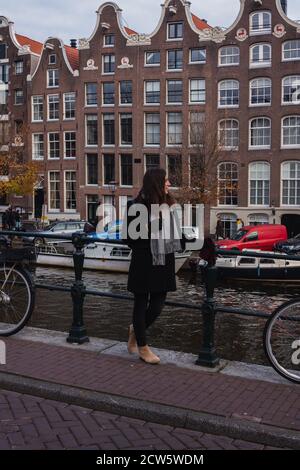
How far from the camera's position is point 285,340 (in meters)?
4.52

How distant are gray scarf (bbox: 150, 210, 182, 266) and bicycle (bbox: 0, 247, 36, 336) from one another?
1.49m

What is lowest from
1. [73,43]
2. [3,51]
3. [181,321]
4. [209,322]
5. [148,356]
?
[181,321]

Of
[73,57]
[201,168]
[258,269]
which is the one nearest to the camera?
[258,269]

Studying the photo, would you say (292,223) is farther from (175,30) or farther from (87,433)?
(87,433)

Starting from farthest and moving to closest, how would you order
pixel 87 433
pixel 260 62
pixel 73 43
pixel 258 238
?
pixel 73 43 < pixel 260 62 < pixel 258 238 < pixel 87 433

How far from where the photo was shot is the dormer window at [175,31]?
3631cm

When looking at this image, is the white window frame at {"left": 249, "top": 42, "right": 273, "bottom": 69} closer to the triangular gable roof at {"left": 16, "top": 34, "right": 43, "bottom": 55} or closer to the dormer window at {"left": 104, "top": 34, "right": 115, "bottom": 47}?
the dormer window at {"left": 104, "top": 34, "right": 115, "bottom": 47}

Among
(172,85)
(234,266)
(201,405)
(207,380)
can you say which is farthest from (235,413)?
(172,85)

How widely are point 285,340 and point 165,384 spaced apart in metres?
1.04

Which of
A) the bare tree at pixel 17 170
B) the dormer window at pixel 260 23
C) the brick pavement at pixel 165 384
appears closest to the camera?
the brick pavement at pixel 165 384

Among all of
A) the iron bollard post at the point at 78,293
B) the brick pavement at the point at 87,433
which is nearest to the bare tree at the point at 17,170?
the iron bollard post at the point at 78,293

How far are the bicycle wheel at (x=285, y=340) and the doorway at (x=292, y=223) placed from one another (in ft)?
99.8

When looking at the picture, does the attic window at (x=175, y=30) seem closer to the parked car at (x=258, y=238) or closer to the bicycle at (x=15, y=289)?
the parked car at (x=258, y=238)

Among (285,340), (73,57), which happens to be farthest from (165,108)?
(285,340)
